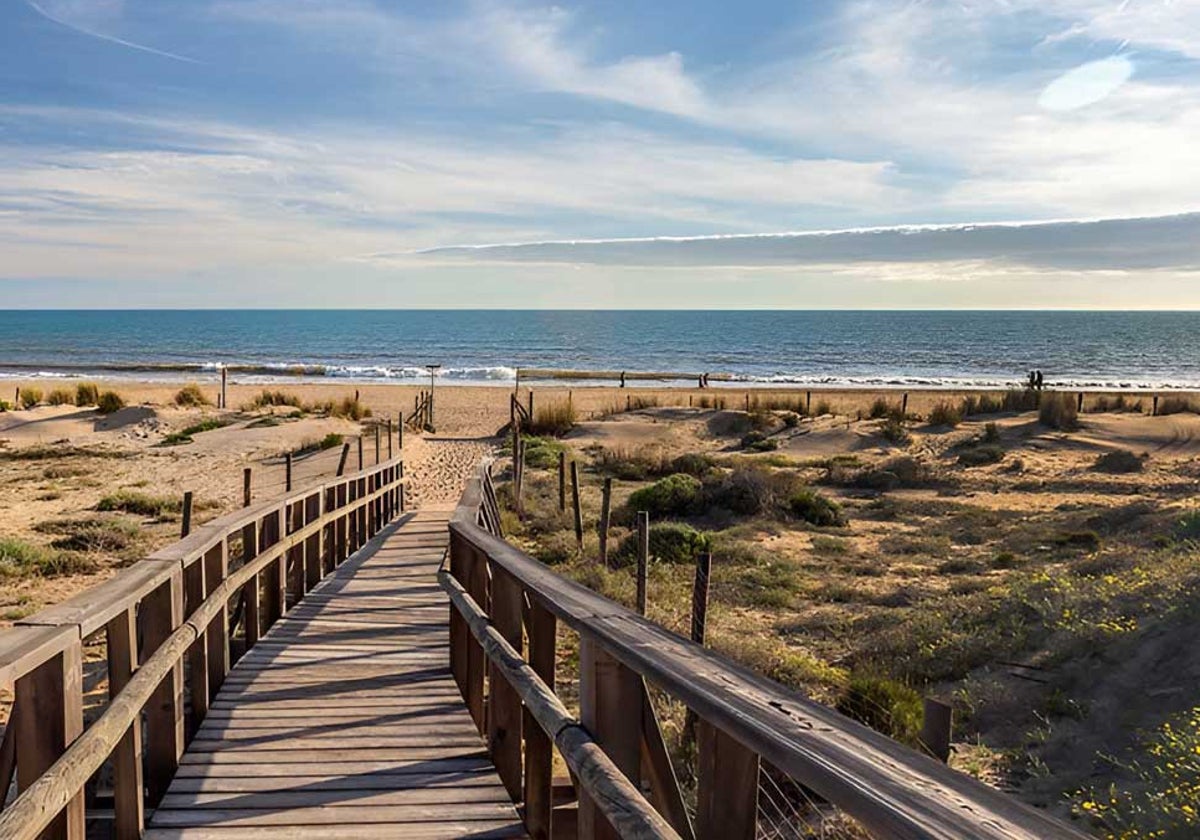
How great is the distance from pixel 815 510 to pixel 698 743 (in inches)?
608

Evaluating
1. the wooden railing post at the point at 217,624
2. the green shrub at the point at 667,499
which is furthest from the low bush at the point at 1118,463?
the wooden railing post at the point at 217,624

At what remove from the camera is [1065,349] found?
9381 centimetres

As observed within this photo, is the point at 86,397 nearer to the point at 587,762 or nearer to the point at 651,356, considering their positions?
the point at 587,762

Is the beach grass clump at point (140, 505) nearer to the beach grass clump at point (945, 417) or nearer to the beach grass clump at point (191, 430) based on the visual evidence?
the beach grass clump at point (191, 430)

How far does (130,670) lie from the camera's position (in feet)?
12.4

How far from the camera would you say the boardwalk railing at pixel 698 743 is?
1.45 meters

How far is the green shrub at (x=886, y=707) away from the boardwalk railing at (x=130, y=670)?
13.6 ft

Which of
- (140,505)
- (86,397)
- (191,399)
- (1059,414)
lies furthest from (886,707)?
(86,397)

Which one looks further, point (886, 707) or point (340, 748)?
point (886, 707)

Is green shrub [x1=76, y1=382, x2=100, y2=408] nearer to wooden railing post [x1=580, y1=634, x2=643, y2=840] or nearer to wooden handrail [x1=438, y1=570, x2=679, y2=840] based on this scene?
wooden handrail [x1=438, y1=570, x2=679, y2=840]

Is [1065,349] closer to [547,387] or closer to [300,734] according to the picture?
[547,387]

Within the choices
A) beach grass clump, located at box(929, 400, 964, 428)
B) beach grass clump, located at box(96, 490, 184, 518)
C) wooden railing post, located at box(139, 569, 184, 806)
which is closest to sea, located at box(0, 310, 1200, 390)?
beach grass clump, located at box(929, 400, 964, 428)

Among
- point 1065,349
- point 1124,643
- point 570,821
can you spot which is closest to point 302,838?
point 570,821

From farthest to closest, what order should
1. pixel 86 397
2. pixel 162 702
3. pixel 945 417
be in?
pixel 86 397, pixel 945 417, pixel 162 702
